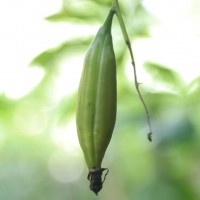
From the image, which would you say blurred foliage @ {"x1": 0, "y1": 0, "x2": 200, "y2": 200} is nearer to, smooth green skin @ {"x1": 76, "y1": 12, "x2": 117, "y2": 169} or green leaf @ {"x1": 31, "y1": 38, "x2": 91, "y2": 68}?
green leaf @ {"x1": 31, "y1": 38, "x2": 91, "y2": 68}

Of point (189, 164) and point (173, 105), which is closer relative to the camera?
point (173, 105)

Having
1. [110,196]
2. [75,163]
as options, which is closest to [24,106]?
[110,196]

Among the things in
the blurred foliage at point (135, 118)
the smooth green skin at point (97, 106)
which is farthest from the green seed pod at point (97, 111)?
the blurred foliage at point (135, 118)

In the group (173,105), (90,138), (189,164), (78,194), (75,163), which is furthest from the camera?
(78,194)

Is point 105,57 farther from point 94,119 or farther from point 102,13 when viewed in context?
point 102,13

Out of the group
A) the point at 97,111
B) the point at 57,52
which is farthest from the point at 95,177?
the point at 57,52

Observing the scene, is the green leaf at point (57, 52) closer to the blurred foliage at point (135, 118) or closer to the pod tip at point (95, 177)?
the blurred foliage at point (135, 118)

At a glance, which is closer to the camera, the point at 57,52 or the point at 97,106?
the point at 97,106

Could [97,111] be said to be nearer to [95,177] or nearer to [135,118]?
[95,177]

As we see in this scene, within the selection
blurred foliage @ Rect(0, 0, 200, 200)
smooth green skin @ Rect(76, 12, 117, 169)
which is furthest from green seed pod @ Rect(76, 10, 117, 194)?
blurred foliage @ Rect(0, 0, 200, 200)
